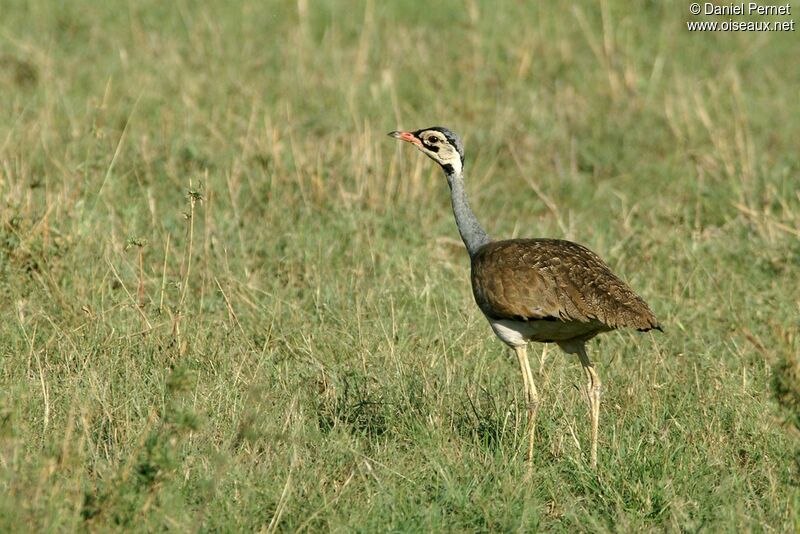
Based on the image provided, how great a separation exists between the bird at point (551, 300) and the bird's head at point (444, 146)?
488 millimetres

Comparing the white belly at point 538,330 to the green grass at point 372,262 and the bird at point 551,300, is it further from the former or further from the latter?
the green grass at point 372,262

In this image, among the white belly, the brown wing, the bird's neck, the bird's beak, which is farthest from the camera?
the bird's beak

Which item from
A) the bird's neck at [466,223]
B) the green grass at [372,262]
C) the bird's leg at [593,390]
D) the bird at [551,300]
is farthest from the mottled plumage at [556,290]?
the green grass at [372,262]

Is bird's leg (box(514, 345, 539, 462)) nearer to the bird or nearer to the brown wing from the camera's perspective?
the bird

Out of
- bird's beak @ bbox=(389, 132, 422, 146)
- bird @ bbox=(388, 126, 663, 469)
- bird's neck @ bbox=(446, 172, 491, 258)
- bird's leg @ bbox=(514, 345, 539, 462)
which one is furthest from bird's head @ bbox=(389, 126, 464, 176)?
bird's leg @ bbox=(514, 345, 539, 462)

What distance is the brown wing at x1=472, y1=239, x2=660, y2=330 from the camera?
198 inches

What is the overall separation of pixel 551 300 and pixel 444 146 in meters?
1.12

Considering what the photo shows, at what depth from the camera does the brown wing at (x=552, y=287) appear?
5023 mm

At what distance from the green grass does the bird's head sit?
0.86 metres

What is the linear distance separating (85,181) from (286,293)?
139 centimetres

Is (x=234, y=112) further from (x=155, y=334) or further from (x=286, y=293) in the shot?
(x=155, y=334)

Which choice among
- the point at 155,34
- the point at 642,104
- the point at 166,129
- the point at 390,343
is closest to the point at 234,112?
the point at 166,129

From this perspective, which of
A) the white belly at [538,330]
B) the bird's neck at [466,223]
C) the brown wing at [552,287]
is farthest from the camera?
the bird's neck at [466,223]

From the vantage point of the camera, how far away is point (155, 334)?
226 inches
